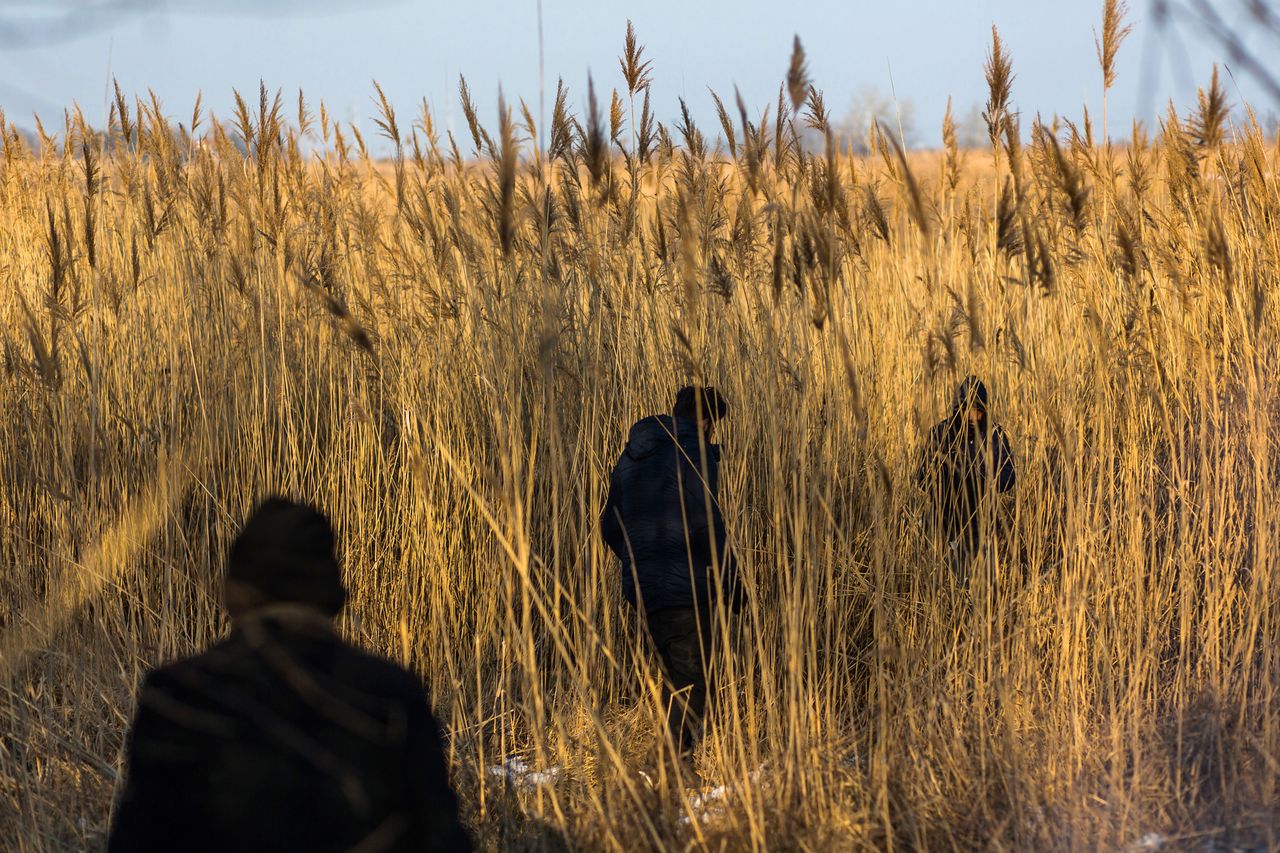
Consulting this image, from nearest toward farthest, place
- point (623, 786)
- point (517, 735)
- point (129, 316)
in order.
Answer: point (623, 786) < point (517, 735) < point (129, 316)

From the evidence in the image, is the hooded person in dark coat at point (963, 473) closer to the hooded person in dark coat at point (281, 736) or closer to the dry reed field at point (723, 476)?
the dry reed field at point (723, 476)

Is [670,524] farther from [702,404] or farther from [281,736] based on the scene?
[281,736]

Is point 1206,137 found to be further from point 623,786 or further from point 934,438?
point 623,786

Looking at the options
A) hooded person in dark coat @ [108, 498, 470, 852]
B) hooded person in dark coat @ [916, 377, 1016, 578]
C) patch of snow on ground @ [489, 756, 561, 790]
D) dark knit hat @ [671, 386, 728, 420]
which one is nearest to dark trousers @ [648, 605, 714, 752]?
patch of snow on ground @ [489, 756, 561, 790]

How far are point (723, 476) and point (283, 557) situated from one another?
1867mm

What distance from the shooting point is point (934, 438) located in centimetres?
355

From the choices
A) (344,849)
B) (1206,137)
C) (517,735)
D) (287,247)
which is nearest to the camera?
(344,849)

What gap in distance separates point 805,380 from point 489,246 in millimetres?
1987

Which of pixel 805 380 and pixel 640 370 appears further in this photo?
pixel 640 370

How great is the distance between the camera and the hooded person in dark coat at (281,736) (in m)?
1.45

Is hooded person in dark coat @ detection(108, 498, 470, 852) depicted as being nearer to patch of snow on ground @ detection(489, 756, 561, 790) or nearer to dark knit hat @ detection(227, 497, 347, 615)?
dark knit hat @ detection(227, 497, 347, 615)

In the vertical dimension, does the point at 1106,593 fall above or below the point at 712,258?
below

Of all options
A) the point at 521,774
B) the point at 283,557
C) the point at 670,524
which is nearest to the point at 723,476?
the point at 670,524

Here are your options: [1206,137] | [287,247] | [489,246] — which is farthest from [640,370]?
[1206,137]
